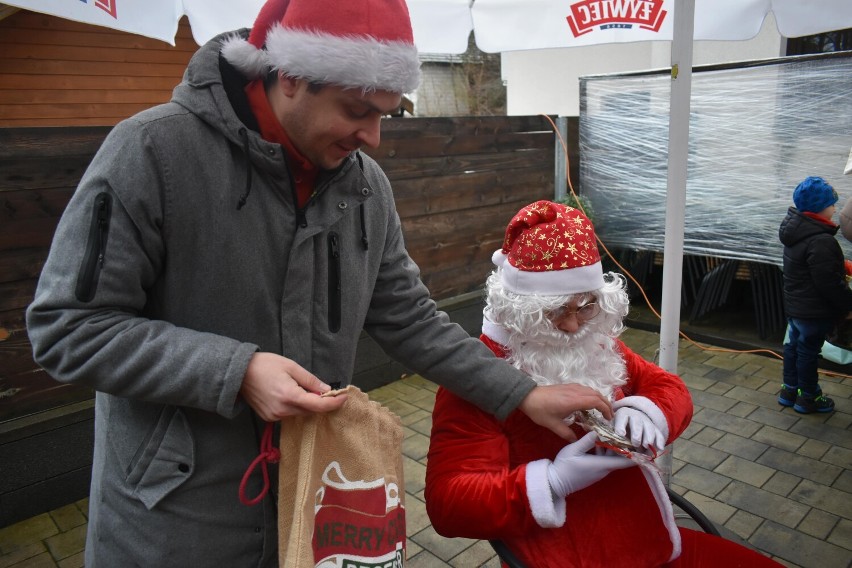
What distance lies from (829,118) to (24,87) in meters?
6.43

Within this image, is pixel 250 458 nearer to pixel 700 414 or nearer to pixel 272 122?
pixel 272 122

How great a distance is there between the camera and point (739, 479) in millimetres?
3479

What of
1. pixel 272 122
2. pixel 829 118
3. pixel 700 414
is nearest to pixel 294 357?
pixel 272 122

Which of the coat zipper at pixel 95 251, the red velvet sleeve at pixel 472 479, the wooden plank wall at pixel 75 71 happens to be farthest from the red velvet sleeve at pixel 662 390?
the wooden plank wall at pixel 75 71

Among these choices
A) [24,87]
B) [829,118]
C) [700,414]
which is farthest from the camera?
[24,87]

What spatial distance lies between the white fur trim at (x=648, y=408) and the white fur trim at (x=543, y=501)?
0.32 meters

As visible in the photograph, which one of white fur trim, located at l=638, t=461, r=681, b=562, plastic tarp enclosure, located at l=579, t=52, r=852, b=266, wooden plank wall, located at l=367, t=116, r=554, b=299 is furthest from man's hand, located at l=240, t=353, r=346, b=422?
plastic tarp enclosure, located at l=579, t=52, r=852, b=266

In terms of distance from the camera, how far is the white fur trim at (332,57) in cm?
114

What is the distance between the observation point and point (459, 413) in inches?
67.9

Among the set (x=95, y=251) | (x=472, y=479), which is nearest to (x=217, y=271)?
(x=95, y=251)

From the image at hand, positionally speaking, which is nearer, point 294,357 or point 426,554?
point 294,357

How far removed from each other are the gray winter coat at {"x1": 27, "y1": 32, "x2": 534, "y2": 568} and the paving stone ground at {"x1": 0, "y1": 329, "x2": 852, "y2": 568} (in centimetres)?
185

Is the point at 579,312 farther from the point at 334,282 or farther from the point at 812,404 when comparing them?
the point at 812,404

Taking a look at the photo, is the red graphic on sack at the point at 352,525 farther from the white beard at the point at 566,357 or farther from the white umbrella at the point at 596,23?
the white umbrella at the point at 596,23
